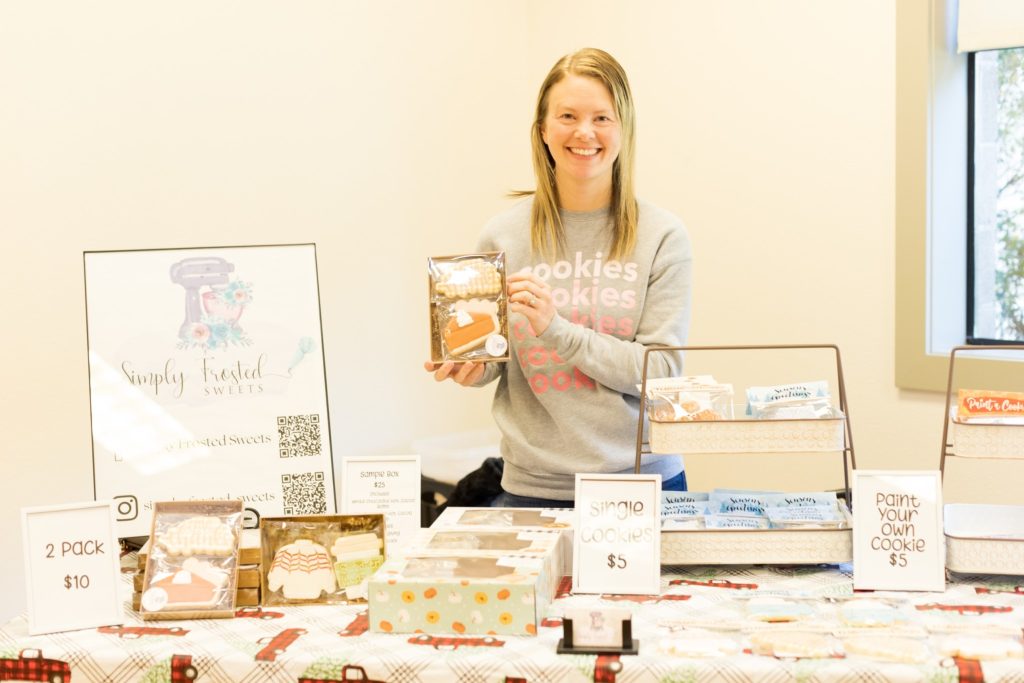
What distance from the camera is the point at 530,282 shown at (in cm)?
179

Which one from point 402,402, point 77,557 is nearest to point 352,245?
point 402,402

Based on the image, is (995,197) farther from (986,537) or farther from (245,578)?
(245,578)

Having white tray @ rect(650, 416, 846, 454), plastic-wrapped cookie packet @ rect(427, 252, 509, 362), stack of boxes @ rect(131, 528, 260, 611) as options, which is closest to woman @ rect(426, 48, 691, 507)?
plastic-wrapped cookie packet @ rect(427, 252, 509, 362)

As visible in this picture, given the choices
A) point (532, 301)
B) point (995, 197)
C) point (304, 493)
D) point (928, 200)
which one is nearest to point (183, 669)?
point (304, 493)

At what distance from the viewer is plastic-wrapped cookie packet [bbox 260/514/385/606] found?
1.58 metres

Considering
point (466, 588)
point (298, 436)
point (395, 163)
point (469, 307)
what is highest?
point (395, 163)

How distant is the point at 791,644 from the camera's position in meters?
1.34

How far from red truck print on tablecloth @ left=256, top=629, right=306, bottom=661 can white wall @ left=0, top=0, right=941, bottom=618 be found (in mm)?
1368

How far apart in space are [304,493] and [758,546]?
2.86 feet

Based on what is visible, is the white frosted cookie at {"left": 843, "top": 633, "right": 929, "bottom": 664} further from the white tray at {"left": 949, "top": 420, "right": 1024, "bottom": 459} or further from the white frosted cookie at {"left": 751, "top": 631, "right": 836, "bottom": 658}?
the white tray at {"left": 949, "top": 420, "right": 1024, "bottom": 459}

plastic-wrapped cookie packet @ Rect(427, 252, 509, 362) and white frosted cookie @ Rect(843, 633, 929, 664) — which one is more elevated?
plastic-wrapped cookie packet @ Rect(427, 252, 509, 362)

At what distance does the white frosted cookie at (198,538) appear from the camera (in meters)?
1.59

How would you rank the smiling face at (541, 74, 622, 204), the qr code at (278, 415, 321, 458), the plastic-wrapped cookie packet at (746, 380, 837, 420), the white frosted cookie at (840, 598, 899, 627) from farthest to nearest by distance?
the qr code at (278, 415, 321, 458)
the smiling face at (541, 74, 622, 204)
the plastic-wrapped cookie packet at (746, 380, 837, 420)
the white frosted cookie at (840, 598, 899, 627)

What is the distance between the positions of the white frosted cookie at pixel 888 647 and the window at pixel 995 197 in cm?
188
